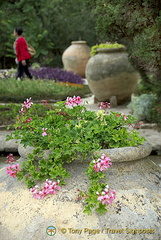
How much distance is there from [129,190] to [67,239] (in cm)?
54

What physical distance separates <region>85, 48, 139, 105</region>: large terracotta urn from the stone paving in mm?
6477

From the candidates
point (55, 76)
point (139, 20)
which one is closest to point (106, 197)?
point (139, 20)

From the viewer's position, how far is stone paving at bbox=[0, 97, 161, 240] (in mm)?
2176

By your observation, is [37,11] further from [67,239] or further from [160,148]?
[67,239]

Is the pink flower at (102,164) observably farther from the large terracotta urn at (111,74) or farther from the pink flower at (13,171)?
the large terracotta urn at (111,74)

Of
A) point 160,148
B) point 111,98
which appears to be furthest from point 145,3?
point 111,98

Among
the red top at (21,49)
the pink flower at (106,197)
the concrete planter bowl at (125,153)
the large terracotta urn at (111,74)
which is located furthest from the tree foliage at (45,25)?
the pink flower at (106,197)

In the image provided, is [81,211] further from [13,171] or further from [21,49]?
[21,49]

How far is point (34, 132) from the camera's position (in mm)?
2928

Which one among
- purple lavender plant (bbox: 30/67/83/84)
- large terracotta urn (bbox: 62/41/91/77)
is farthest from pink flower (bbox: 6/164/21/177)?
large terracotta urn (bbox: 62/41/91/77)

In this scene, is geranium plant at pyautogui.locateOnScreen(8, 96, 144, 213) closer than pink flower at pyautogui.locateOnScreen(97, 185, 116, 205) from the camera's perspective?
No

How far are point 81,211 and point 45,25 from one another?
19848 millimetres

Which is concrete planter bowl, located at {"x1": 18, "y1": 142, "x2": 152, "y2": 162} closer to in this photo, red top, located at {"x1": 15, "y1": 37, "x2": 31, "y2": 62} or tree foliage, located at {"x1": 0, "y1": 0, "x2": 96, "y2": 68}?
red top, located at {"x1": 15, "y1": 37, "x2": 31, "y2": 62}

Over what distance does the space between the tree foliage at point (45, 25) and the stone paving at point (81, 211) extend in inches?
716
